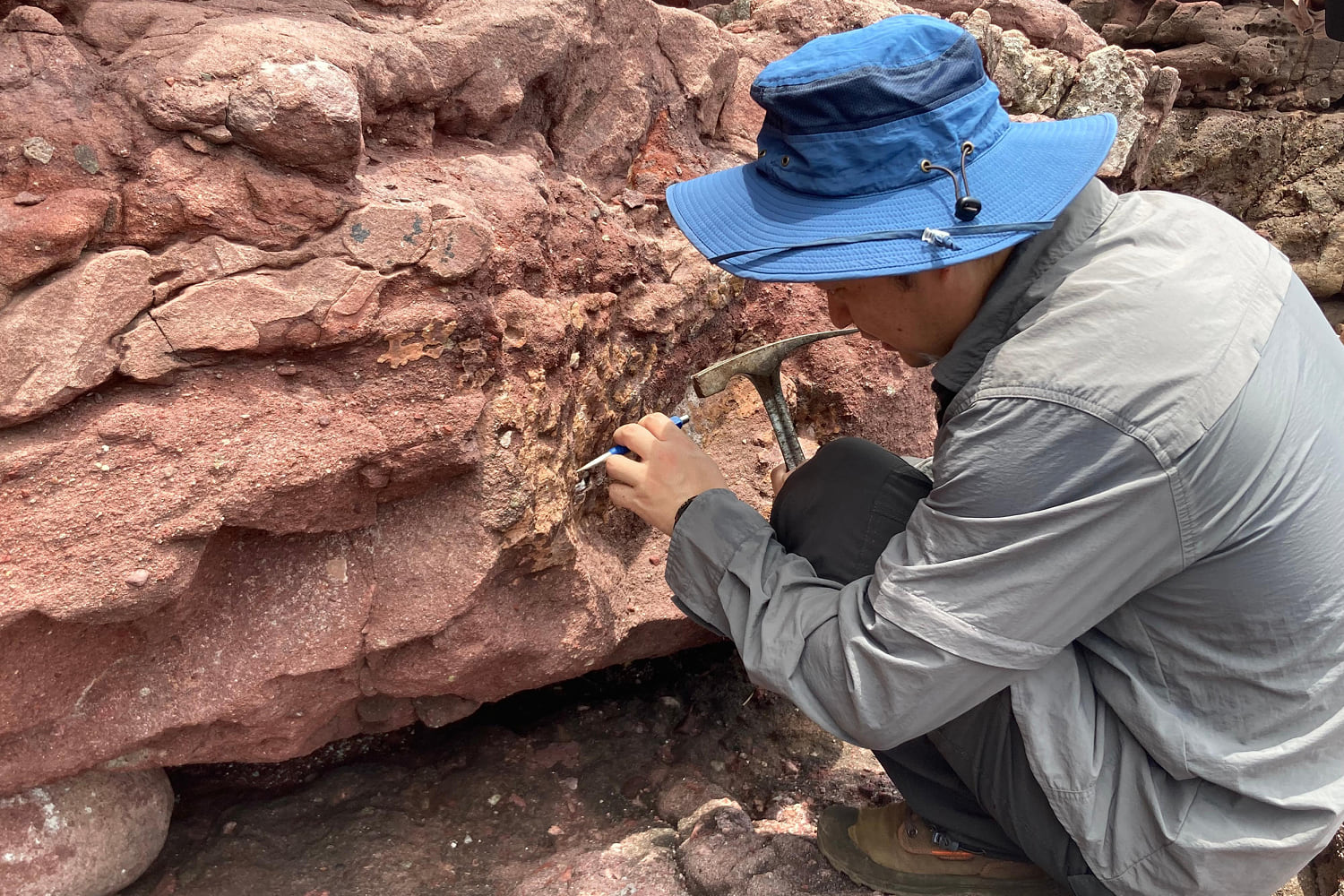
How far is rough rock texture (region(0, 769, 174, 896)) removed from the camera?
5.18ft

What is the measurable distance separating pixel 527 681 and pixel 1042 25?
12.9 ft

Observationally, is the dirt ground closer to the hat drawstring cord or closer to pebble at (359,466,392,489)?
pebble at (359,466,392,489)

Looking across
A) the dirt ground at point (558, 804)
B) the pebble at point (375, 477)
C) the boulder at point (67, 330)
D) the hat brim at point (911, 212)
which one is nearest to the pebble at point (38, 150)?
the boulder at point (67, 330)

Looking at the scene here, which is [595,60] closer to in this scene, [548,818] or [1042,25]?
[548,818]

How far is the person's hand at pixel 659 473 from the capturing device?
1.63 meters

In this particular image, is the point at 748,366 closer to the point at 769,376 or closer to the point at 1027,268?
the point at 769,376

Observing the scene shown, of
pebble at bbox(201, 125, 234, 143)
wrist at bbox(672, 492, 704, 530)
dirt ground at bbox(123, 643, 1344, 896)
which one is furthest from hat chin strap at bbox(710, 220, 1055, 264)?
dirt ground at bbox(123, 643, 1344, 896)

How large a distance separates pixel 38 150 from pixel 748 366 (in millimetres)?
1295

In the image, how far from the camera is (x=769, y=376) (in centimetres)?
209

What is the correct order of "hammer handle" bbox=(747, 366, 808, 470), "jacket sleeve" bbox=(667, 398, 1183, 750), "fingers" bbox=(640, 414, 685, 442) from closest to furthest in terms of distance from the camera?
"jacket sleeve" bbox=(667, 398, 1183, 750), "fingers" bbox=(640, 414, 685, 442), "hammer handle" bbox=(747, 366, 808, 470)

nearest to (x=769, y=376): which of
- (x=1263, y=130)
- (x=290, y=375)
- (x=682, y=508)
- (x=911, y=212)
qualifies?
(x=682, y=508)

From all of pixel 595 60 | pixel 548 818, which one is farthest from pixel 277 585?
pixel 595 60

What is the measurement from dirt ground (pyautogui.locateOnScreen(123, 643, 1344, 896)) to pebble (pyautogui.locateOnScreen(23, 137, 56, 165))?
132 cm

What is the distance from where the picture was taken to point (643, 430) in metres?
1.69
